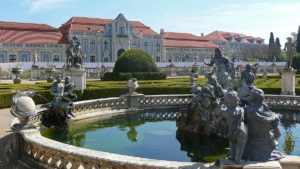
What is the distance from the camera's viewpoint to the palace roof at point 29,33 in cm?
5859

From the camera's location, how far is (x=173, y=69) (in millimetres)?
46500

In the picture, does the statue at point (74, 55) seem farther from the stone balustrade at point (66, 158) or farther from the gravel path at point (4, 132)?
the stone balustrade at point (66, 158)

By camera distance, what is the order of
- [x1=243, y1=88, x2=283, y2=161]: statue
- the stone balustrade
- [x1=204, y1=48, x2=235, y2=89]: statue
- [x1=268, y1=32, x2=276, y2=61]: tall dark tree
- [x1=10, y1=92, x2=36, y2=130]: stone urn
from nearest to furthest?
[x1=243, y1=88, x2=283, y2=161]: statue < the stone balustrade < [x1=10, y1=92, x2=36, y2=130]: stone urn < [x1=204, y1=48, x2=235, y2=89]: statue < [x1=268, y1=32, x2=276, y2=61]: tall dark tree

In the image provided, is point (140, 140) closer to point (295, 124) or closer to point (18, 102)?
point (18, 102)

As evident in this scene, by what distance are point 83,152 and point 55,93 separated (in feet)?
22.6

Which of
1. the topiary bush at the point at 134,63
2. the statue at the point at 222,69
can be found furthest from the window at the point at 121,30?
the statue at the point at 222,69

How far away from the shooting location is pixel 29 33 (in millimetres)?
60625

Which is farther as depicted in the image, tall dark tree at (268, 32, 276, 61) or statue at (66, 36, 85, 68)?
tall dark tree at (268, 32, 276, 61)

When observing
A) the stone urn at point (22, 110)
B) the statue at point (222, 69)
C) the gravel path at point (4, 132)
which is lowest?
the gravel path at point (4, 132)

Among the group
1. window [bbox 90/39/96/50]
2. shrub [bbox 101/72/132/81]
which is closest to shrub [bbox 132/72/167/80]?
shrub [bbox 101/72/132/81]

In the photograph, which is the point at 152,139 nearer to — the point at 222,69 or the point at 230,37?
the point at 222,69

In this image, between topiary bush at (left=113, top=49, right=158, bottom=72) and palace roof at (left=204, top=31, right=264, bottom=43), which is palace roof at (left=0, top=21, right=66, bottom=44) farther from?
palace roof at (left=204, top=31, right=264, bottom=43)

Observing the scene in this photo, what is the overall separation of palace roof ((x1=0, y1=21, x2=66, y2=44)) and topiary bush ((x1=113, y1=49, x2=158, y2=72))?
94.6ft

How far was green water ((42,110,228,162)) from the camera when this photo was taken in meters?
9.49
